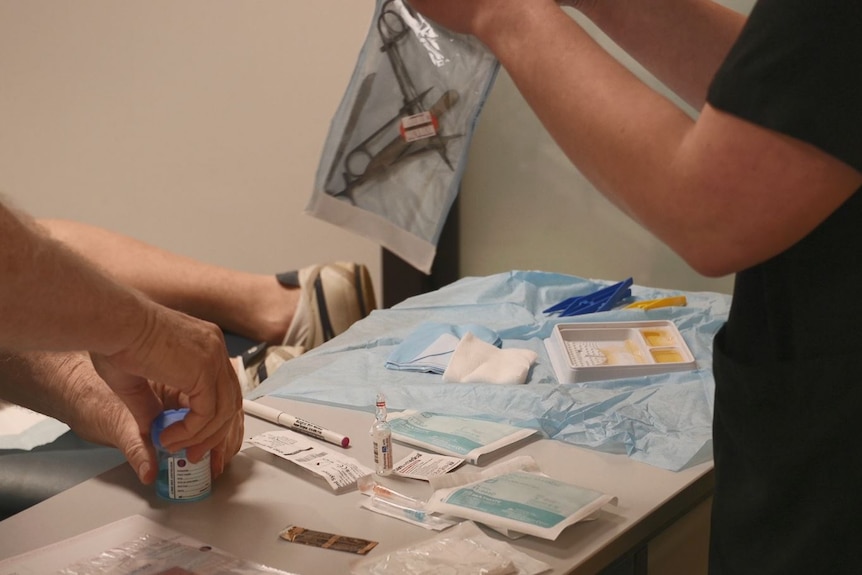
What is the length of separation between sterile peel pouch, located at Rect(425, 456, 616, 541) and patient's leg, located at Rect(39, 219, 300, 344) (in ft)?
4.70

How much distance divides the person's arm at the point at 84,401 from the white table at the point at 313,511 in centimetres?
4

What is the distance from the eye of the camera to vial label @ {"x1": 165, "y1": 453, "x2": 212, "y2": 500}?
0.95 metres

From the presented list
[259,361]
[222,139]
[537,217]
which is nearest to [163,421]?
[259,361]

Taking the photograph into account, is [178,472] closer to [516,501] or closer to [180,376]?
[180,376]

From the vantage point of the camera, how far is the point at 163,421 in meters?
0.94

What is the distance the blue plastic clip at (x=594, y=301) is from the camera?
5.32 ft

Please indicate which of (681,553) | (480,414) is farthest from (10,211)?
(681,553)

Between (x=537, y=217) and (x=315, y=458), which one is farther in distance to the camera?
(x=537, y=217)

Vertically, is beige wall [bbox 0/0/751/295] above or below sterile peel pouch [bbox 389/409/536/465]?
above

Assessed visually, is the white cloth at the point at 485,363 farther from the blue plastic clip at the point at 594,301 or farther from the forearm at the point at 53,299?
the forearm at the point at 53,299

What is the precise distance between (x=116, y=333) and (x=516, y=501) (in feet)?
1.32

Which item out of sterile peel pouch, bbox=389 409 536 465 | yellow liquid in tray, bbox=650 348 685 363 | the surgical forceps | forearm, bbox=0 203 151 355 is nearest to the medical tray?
yellow liquid in tray, bbox=650 348 685 363

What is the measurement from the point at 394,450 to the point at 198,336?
278 mm

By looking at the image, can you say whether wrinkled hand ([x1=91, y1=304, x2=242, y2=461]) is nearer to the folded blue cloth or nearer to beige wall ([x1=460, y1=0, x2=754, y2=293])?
the folded blue cloth
